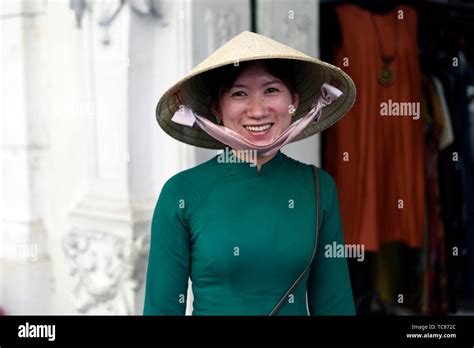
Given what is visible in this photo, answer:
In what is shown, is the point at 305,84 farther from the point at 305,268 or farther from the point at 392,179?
the point at 392,179

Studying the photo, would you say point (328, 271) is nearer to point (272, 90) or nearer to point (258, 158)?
point (258, 158)

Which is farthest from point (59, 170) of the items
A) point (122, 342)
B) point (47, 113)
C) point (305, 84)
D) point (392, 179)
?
point (392, 179)

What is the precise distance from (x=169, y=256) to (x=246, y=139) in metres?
0.34

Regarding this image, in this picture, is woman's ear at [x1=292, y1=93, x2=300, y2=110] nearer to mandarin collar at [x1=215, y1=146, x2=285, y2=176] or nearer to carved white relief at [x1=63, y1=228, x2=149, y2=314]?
mandarin collar at [x1=215, y1=146, x2=285, y2=176]

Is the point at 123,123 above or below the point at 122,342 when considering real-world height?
above

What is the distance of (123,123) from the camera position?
197 cm

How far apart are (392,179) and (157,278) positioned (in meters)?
1.06

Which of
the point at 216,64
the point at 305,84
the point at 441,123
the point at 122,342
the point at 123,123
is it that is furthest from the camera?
the point at 441,123

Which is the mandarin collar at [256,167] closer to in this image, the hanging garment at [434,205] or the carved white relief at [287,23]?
the carved white relief at [287,23]

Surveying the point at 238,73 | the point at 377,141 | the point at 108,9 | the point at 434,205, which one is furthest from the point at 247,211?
the point at 434,205

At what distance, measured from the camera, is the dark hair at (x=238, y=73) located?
1.37 meters

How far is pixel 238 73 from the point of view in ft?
4.48

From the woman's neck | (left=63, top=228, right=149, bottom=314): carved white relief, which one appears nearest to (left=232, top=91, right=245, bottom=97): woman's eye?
the woman's neck

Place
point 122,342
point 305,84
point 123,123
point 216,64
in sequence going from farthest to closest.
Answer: point 123,123, point 122,342, point 305,84, point 216,64
